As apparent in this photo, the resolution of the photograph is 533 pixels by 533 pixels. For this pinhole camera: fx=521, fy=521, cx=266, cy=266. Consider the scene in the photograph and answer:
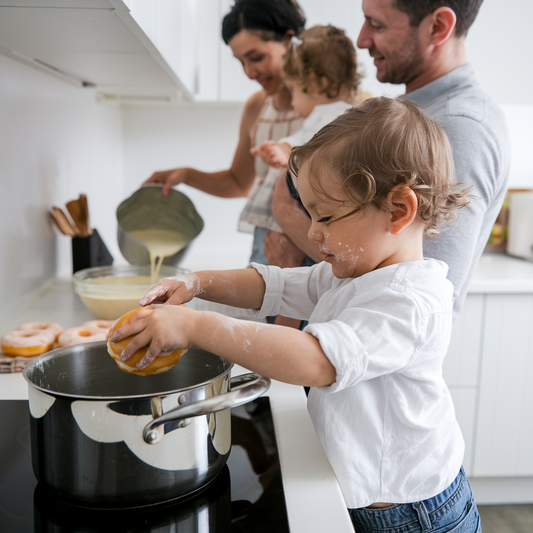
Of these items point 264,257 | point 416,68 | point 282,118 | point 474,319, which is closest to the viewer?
point 416,68

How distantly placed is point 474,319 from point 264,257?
78cm

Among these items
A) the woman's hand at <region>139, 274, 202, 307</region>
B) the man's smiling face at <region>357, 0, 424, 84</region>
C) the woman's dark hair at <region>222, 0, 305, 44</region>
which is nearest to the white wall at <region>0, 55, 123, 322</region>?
the woman's dark hair at <region>222, 0, 305, 44</region>

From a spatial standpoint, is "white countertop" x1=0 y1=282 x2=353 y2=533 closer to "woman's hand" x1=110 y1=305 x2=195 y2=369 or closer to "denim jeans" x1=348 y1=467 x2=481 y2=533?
"denim jeans" x1=348 y1=467 x2=481 y2=533

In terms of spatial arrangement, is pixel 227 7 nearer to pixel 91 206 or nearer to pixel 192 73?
pixel 192 73

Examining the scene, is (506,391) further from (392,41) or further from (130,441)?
(130,441)

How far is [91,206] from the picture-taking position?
1900 millimetres

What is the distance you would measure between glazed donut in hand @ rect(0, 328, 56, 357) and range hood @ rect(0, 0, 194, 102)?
0.50 metres

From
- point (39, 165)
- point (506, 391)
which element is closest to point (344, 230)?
point (39, 165)

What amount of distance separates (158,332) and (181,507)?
7.2 inches

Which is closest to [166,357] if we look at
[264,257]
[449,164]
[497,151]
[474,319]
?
[449,164]

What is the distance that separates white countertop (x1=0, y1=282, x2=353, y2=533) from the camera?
0.50 m

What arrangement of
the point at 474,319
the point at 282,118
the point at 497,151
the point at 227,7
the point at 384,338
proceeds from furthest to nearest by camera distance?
the point at 227,7, the point at 474,319, the point at 282,118, the point at 497,151, the point at 384,338

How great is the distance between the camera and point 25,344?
87 cm

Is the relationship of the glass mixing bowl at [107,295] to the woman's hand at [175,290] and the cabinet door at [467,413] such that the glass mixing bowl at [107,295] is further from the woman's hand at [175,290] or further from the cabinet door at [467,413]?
the cabinet door at [467,413]
